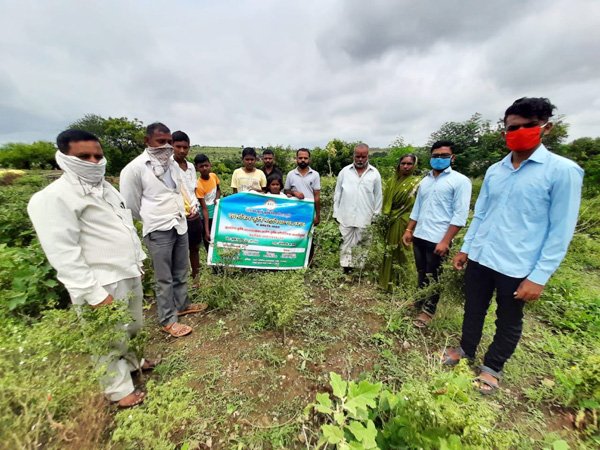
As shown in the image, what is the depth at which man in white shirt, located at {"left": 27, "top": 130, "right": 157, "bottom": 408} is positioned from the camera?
5.50 ft

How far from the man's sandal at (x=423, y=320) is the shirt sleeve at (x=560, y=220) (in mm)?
1480

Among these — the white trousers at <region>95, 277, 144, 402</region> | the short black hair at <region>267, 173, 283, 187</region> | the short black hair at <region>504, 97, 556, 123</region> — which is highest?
the short black hair at <region>504, 97, 556, 123</region>

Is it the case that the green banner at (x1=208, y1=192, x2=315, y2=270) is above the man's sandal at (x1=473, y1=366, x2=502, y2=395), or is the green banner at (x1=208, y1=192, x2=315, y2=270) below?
above

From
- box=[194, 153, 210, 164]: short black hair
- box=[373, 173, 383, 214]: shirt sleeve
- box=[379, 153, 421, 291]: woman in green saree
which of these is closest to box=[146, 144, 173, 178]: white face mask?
box=[194, 153, 210, 164]: short black hair

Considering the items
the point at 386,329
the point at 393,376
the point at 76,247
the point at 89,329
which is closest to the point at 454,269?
the point at 386,329

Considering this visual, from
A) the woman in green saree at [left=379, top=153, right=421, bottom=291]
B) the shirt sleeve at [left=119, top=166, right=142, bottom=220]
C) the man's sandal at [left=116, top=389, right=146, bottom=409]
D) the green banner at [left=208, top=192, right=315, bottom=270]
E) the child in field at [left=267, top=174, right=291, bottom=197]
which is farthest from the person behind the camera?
the child in field at [left=267, top=174, right=291, bottom=197]

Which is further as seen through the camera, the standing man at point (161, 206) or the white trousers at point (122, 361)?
the standing man at point (161, 206)

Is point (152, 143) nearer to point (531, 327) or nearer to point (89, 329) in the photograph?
point (89, 329)

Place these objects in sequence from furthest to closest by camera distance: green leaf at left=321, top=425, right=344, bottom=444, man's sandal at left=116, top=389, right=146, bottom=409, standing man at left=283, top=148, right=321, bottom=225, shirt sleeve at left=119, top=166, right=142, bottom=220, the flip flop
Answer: standing man at left=283, top=148, right=321, bottom=225
shirt sleeve at left=119, top=166, right=142, bottom=220
the flip flop
man's sandal at left=116, top=389, right=146, bottom=409
green leaf at left=321, top=425, right=344, bottom=444

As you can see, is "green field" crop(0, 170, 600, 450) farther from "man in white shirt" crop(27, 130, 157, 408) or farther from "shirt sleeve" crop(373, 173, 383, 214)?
"shirt sleeve" crop(373, 173, 383, 214)

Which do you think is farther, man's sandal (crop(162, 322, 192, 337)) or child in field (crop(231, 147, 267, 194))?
child in field (crop(231, 147, 267, 194))

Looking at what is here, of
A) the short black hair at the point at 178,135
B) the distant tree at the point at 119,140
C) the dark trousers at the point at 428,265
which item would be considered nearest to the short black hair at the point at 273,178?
the short black hair at the point at 178,135

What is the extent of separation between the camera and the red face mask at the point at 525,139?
73.9 inches

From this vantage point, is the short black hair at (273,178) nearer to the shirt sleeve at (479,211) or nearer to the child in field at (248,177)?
→ the child in field at (248,177)
